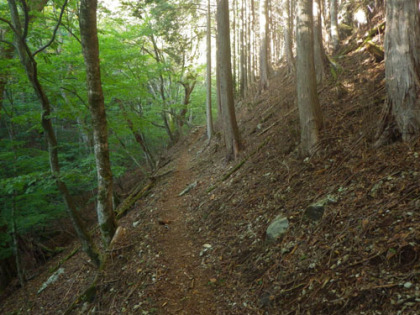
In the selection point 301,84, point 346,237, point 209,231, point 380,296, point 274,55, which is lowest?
point 209,231

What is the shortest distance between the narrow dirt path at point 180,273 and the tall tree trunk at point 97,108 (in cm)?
128

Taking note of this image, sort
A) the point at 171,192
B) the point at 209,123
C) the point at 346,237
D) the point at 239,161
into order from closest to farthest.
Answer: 1. the point at 346,237
2. the point at 239,161
3. the point at 171,192
4. the point at 209,123

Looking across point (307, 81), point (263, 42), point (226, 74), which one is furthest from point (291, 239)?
point (263, 42)

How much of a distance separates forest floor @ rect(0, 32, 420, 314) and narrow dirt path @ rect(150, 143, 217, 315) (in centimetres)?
2

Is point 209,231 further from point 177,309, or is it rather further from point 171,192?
point 171,192

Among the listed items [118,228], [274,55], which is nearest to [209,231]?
[118,228]

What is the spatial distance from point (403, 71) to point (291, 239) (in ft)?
10.4

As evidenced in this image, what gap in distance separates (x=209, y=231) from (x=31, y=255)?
11.3m

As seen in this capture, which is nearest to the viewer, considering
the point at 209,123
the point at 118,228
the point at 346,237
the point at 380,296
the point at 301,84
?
the point at 380,296

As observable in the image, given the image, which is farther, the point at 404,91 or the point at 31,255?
the point at 31,255

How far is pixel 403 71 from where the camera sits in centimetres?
429

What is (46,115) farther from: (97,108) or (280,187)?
(280,187)

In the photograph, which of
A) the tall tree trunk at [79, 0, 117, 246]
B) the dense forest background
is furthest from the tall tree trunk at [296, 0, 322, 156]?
the tall tree trunk at [79, 0, 117, 246]

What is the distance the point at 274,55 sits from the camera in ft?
92.9
